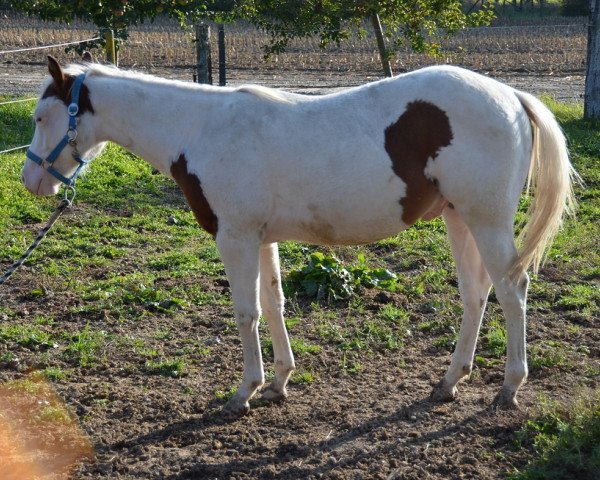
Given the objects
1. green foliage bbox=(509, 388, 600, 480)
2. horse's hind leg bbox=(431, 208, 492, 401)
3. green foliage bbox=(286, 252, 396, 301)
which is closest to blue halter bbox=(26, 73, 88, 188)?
horse's hind leg bbox=(431, 208, 492, 401)

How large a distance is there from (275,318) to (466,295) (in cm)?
114

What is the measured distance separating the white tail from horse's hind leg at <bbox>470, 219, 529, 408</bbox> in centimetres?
14

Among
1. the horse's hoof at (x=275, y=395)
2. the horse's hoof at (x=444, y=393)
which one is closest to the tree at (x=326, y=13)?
the horse's hoof at (x=275, y=395)

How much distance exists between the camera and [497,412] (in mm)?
4457

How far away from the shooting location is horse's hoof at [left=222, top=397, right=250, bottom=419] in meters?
4.63

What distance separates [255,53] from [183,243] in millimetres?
16997

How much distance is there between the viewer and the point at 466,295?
15.7ft

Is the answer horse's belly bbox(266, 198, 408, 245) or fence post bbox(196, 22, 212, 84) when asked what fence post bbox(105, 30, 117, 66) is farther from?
horse's belly bbox(266, 198, 408, 245)

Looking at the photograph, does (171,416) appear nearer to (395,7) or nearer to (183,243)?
(183,243)

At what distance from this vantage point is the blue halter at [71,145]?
4527 millimetres

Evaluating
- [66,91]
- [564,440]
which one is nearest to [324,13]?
[66,91]

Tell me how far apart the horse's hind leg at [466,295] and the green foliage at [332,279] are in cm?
165

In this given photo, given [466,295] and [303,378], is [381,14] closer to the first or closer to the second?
[466,295]

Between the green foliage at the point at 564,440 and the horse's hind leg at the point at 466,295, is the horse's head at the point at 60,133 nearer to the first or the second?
the horse's hind leg at the point at 466,295
